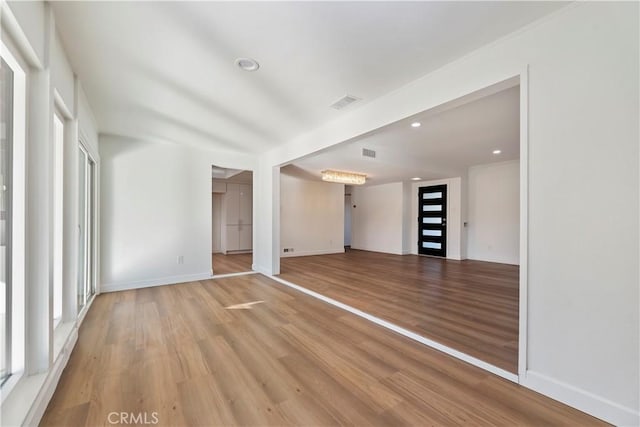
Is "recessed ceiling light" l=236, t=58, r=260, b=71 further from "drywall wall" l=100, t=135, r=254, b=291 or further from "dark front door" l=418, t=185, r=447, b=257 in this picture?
"dark front door" l=418, t=185, r=447, b=257

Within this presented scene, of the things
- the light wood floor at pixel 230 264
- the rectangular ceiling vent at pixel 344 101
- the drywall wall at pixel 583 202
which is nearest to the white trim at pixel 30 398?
the drywall wall at pixel 583 202

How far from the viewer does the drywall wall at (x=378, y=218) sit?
8.98m

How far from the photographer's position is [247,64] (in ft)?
7.89

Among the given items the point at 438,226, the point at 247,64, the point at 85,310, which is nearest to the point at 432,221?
the point at 438,226

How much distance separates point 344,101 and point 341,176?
13.6ft

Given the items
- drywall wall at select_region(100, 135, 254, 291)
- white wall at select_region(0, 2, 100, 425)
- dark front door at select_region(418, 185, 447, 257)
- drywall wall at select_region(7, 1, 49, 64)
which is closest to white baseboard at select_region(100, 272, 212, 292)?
drywall wall at select_region(100, 135, 254, 291)

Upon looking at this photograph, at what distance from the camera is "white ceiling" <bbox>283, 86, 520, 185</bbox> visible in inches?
128

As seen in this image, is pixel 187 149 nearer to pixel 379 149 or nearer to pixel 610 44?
pixel 379 149

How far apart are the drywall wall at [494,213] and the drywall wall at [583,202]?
592cm

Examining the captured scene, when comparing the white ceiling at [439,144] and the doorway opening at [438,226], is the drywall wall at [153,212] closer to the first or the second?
the doorway opening at [438,226]

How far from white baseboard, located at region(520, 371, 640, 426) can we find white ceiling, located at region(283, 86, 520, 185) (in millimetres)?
2117

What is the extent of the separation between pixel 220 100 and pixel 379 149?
11.5 feet

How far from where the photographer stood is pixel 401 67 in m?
2.41

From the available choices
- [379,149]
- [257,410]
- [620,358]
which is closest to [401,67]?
[620,358]
